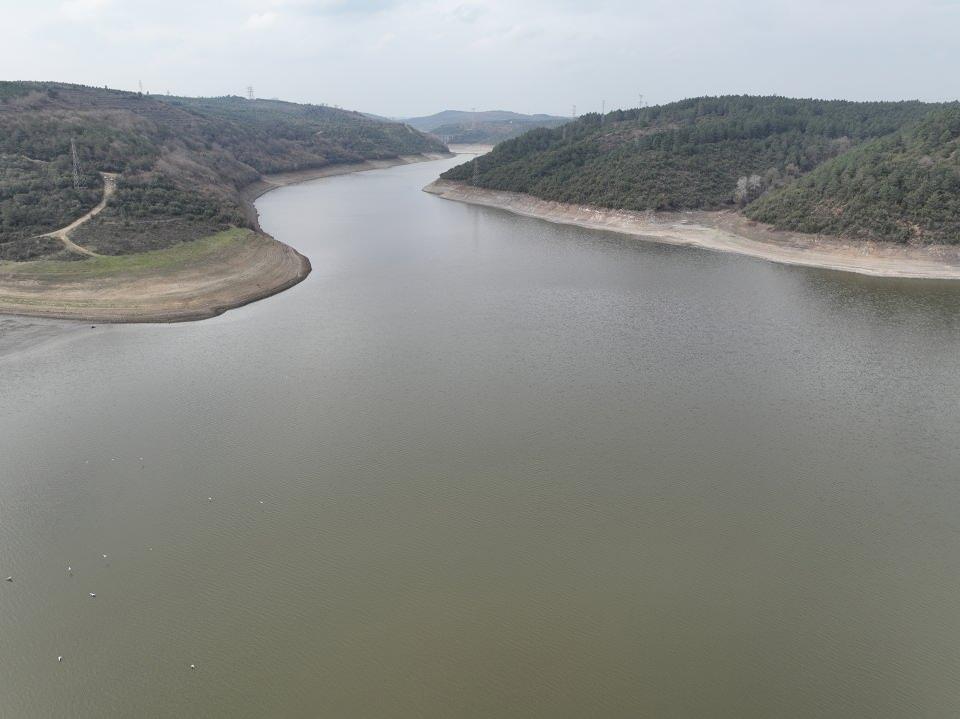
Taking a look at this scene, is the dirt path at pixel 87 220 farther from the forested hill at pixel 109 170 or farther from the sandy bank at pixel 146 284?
the sandy bank at pixel 146 284

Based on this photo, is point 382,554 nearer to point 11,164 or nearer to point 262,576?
point 262,576

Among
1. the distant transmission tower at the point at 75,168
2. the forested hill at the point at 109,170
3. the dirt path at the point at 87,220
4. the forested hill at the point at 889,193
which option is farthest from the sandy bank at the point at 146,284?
the forested hill at the point at 889,193

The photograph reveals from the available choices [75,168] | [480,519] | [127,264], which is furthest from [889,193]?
[75,168]

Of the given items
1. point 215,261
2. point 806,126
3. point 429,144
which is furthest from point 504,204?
point 429,144

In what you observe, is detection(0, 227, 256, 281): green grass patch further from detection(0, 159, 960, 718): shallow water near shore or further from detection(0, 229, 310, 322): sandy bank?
Result: detection(0, 159, 960, 718): shallow water near shore

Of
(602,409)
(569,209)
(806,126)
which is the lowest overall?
(602,409)
